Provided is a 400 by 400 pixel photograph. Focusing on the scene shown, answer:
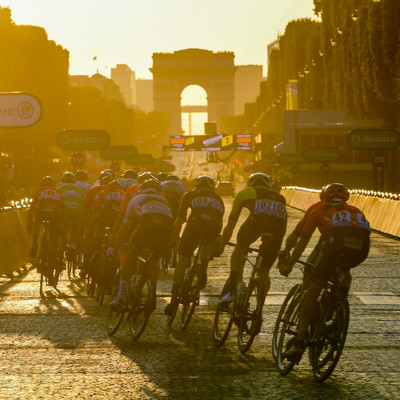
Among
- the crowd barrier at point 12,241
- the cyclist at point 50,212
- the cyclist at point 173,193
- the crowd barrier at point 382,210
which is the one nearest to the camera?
the cyclist at point 50,212

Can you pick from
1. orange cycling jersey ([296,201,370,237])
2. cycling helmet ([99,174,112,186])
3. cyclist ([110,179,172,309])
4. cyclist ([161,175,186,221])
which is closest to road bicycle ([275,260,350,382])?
orange cycling jersey ([296,201,370,237])

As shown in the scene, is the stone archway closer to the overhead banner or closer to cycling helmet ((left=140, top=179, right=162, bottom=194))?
the overhead banner

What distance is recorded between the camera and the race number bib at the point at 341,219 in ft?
26.5

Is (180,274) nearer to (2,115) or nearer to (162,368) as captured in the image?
(162,368)

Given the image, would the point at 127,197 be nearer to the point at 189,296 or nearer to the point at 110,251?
the point at 110,251

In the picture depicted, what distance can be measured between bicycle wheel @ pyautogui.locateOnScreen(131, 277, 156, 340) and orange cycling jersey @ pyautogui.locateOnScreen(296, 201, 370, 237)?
2.12 metres

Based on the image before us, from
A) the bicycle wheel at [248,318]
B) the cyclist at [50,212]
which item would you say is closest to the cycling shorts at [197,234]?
the bicycle wheel at [248,318]

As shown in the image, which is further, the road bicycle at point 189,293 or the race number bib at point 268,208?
the road bicycle at point 189,293

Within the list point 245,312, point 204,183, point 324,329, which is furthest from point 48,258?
point 324,329

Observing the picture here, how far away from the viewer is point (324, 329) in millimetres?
A: 8008

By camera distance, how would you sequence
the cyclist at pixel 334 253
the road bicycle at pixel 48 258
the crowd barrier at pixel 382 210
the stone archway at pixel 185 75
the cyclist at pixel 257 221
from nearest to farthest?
the cyclist at pixel 334 253
the cyclist at pixel 257 221
the road bicycle at pixel 48 258
the crowd barrier at pixel 382 210
the stone archway at pixel 185 75

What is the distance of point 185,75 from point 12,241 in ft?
567

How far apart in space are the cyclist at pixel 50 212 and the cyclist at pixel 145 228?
4.58 meters

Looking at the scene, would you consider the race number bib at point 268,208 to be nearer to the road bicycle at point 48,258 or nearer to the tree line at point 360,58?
the road bicycle at point 48,258
